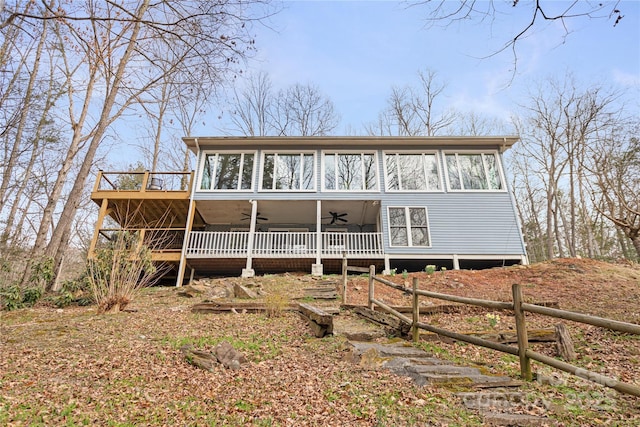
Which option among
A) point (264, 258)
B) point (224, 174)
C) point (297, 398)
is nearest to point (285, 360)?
point (297, 398)

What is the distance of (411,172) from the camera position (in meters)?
13.8

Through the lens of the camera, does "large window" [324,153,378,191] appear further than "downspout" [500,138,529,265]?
Yes

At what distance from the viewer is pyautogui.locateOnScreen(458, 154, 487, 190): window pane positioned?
13.4m

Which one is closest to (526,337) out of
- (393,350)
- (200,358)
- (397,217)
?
(393,350)

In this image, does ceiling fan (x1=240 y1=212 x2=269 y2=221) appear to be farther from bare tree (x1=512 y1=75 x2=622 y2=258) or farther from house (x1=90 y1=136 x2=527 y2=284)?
bare tree (x1=512 y1=75 x2=622 y2=258)

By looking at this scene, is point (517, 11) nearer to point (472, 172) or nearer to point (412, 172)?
point (412, 172)

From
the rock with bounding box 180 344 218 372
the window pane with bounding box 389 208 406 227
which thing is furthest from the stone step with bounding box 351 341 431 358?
the window pane with bounding box 389 208 406 227

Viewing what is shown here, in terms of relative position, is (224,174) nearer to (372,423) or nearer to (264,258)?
(264,258)

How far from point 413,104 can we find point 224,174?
16.5 metres

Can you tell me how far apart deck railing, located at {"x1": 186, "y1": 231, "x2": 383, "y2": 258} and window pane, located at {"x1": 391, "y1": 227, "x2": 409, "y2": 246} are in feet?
1.82

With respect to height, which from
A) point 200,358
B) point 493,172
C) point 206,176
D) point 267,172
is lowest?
A: point 200,358

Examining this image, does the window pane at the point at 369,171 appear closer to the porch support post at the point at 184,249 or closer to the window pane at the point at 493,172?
the window pane at the point at 493,172

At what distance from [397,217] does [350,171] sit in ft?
9.85

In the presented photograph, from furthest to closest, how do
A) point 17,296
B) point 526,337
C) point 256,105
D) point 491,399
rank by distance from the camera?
1. point 256,105
2. point 17,296
3. point 526,337
4. point 491,399
